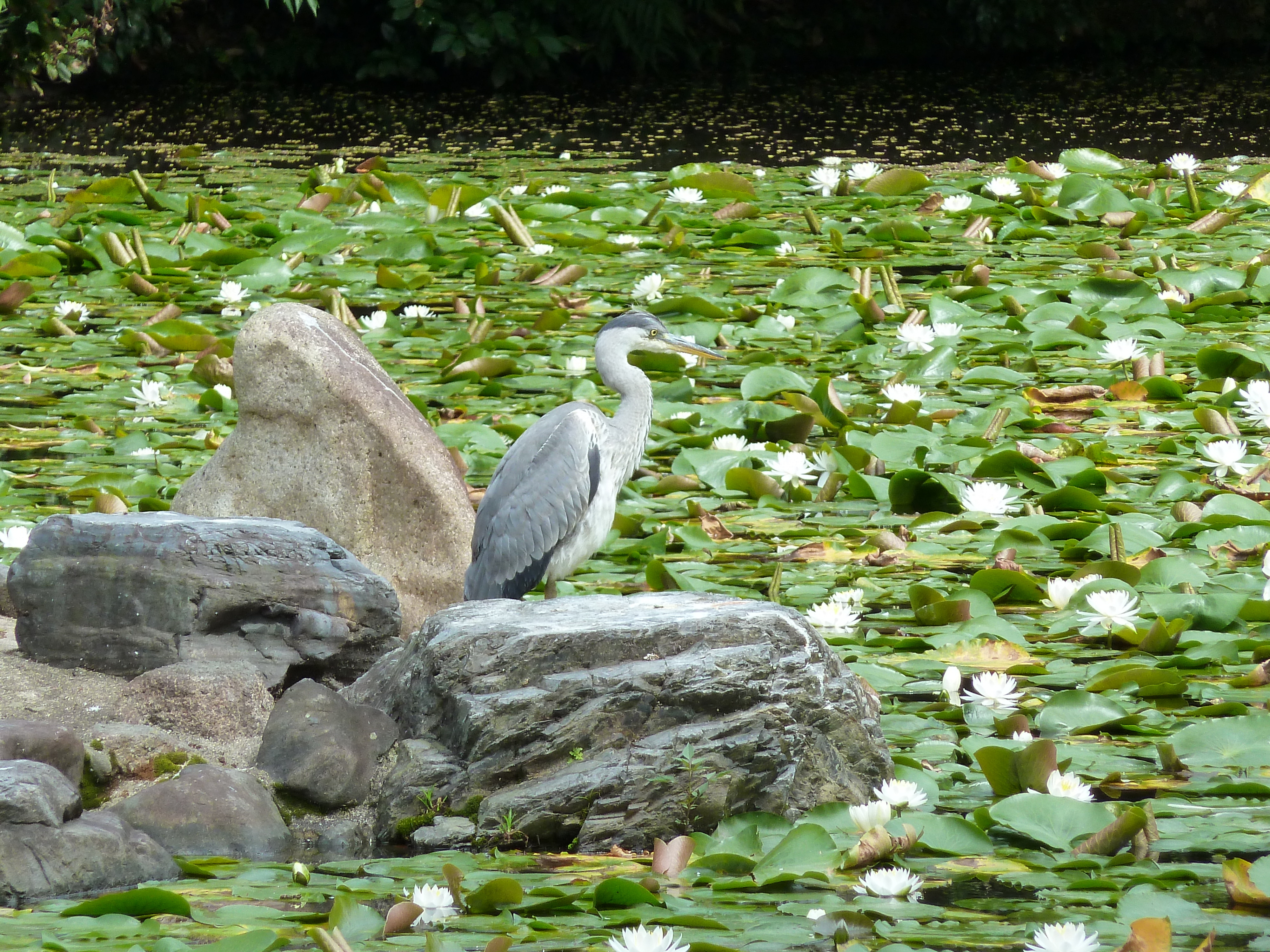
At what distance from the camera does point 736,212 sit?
718cm

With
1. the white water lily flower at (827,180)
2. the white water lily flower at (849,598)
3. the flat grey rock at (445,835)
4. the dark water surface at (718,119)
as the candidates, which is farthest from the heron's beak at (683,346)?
the dark water surface at (718,119)

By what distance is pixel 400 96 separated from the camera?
484 inches

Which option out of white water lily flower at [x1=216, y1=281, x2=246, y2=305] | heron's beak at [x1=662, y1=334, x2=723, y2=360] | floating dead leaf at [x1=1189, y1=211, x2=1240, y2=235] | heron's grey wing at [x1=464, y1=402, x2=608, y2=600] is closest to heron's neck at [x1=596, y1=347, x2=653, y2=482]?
heron's grey wing at [x1=464, y1=402, x2=608, y2=600]

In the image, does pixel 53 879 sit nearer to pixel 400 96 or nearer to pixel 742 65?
pixel 400 96

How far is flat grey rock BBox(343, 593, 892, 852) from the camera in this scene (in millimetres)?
2514

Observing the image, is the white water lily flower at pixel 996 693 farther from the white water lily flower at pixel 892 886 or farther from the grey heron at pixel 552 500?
the grey heron at pixel 552 500

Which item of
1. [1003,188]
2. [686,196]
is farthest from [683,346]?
[1003,188]

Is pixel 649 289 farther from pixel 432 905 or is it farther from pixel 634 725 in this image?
pixel 432 905

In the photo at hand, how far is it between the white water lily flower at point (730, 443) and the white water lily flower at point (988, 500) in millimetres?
697

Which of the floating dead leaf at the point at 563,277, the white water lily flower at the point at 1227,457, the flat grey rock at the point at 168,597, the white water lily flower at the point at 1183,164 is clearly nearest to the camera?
the flat grey rock at the point at 168,597

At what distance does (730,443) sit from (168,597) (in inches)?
70.4

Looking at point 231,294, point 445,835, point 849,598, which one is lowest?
point 445,835

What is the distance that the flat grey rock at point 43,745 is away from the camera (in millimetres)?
2494

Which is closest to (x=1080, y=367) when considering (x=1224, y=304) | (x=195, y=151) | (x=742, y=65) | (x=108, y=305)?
(x=1224, y=304)
